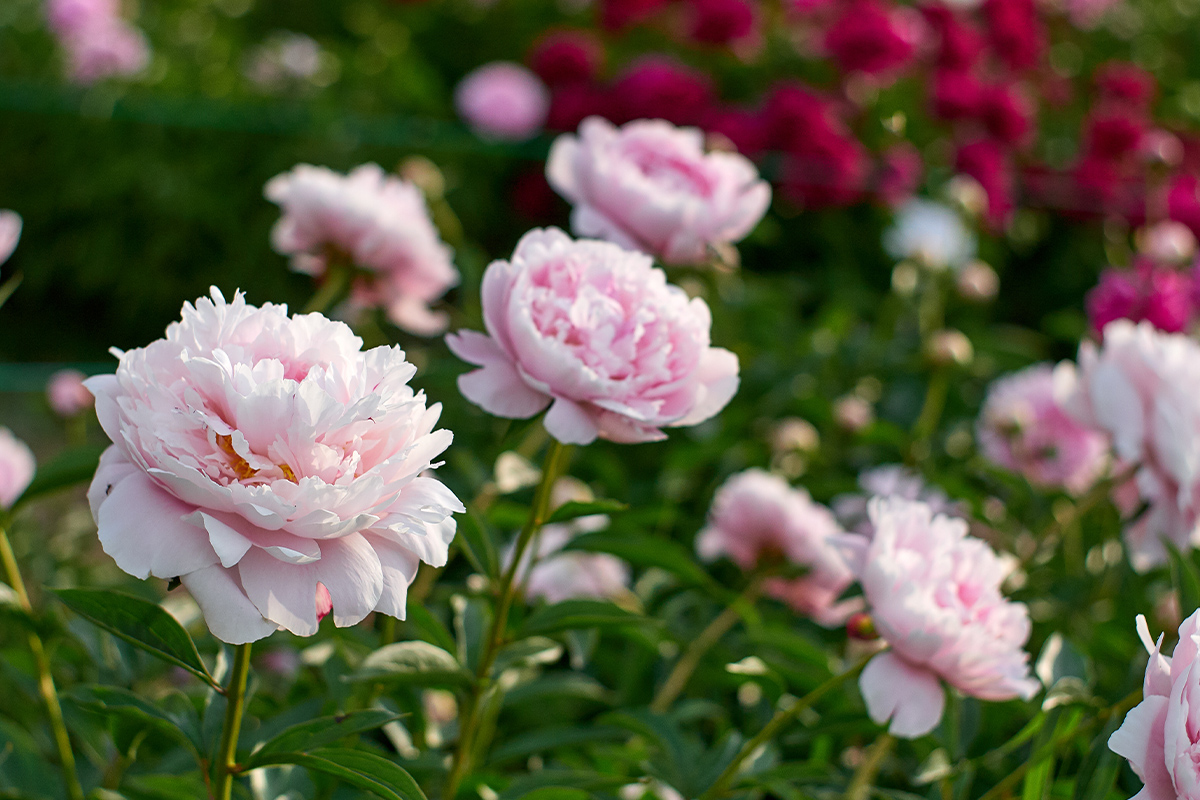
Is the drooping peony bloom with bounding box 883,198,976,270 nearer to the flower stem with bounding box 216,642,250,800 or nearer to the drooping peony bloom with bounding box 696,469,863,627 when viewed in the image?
the drooping peony bloom with bounding box 696,469,863,627

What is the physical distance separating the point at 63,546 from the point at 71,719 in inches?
29.0

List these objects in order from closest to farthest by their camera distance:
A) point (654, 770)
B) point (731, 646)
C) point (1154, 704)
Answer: point (1154, 704), point (654, 770), point (731, 646)

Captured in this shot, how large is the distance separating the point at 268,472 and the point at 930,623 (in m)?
0.38

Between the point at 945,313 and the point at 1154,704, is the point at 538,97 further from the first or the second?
the point at 1154,704

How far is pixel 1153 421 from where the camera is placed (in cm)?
80

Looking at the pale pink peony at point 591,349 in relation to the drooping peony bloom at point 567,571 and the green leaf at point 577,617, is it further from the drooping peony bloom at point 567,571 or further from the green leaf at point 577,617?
the drooping peony bloom at point 567,571

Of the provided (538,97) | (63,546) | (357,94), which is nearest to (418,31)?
(357,94)

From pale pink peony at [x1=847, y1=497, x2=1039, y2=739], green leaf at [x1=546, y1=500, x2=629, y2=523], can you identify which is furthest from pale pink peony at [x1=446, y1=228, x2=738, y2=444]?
pale pink peony at [x1=847, y1=497, x2=1039, y2=739]

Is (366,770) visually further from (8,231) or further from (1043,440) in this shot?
(1043,440)

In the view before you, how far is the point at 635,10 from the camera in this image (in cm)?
260

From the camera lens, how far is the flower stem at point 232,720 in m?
0.48

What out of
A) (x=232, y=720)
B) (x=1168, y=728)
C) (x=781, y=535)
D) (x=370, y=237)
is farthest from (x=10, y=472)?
(x=1168, y=728)

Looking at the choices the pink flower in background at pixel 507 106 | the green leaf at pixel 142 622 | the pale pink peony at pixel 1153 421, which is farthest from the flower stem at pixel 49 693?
the pink flower in background at pixel 507 106

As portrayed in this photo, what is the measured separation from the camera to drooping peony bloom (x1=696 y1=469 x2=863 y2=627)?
1003 mm
